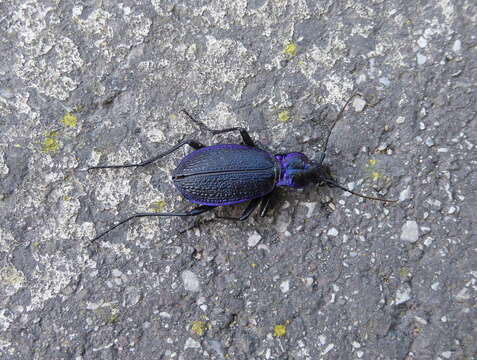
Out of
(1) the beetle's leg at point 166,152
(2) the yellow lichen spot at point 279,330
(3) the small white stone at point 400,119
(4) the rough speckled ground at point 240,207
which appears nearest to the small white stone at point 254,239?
(4) the rough speckled ground at point 240,207

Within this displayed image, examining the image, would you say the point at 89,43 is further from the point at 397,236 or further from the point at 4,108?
the point at 397,236

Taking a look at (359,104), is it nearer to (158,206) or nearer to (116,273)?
(158,206)

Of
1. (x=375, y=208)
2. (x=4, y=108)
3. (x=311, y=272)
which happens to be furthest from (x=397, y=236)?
(x=4, y=108)

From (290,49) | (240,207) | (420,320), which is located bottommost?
(420,320)

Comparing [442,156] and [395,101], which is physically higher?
[395,101]

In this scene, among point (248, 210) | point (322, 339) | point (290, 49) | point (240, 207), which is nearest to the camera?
point (322, 339)

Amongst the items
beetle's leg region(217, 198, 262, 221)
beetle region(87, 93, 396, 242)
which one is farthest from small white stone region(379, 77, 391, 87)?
beetle's leg region(217, 198, 262, 221)

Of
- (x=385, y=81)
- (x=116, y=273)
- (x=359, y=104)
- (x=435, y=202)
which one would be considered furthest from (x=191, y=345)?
(x=385, y=81)
